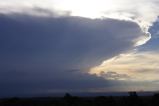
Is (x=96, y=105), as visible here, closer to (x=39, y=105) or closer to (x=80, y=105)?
(x=80, y=105)

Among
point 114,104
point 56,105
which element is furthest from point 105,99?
point 56,105

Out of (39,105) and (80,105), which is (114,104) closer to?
(80,105)

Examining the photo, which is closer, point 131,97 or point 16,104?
point 131,97

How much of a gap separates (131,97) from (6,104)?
46.1m

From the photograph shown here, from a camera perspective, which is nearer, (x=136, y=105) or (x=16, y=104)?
(x=136, y=105)

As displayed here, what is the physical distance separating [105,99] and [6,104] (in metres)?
36.5

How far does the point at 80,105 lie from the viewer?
15388 cm

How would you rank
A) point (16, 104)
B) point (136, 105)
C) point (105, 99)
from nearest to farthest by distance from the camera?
point (136, 105), point (105, 99), point (16, 104)

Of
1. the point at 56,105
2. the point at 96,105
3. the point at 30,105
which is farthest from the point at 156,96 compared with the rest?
the point at 30,105

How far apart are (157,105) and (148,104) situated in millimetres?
3761

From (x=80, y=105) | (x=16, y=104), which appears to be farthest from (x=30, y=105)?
(x=80, y=105)

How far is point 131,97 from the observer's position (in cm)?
15700

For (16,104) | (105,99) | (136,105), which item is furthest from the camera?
(16,104)

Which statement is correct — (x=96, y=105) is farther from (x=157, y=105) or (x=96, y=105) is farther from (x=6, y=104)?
(x=6, y=104)
